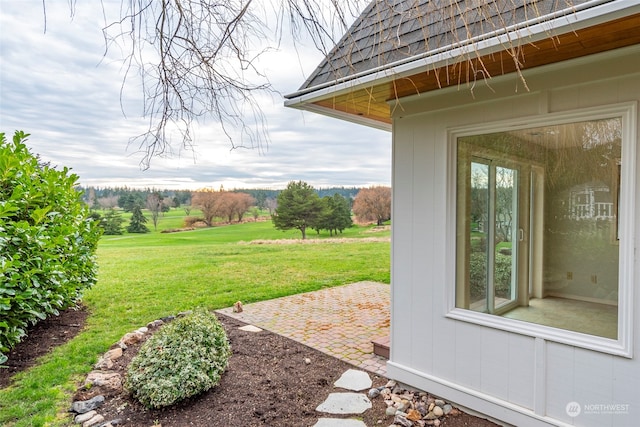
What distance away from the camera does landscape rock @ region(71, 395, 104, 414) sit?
2859 millimetres

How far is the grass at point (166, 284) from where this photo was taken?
3.13m

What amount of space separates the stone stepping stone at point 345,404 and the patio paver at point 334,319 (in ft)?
1.69

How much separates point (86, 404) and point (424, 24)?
3970 millimetres

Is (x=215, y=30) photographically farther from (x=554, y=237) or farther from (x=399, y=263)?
(x=554, y=237)

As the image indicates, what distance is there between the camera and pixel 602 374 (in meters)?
2.32

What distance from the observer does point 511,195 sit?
2883 millimetres

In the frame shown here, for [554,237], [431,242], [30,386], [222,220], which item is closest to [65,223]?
[30,386]

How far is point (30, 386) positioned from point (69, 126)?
280 cm

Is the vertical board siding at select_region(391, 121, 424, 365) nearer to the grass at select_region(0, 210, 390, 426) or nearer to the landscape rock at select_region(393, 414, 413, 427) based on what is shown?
the landscape rock at select_region(393, 414, 413, 427)

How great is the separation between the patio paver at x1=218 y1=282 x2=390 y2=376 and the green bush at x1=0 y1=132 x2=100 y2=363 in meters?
2.29

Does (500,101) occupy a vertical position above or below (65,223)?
above

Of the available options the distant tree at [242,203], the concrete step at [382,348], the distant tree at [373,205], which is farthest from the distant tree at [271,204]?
the concrete step at [382,348]

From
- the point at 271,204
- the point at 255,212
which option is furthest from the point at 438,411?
the point at 271,204

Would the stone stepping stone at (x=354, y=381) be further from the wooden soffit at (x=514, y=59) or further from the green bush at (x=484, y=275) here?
the wooden soffit at (x=514, y=59)
